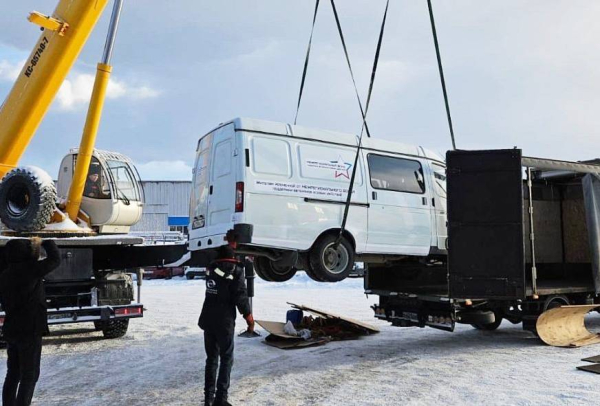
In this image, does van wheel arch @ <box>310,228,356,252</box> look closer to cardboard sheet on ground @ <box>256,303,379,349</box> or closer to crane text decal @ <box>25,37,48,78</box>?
cardboard sheet on ground @ <box>256,303,379,349</box>

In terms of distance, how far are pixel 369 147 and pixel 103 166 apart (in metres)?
4.75

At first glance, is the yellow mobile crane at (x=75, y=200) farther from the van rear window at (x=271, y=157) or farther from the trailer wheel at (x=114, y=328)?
the van rear window at (x=271, y=157)

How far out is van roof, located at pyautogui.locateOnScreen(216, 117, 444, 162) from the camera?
795 cm

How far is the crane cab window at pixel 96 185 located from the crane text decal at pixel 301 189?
3582 mm

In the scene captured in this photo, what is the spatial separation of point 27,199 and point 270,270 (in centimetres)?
380

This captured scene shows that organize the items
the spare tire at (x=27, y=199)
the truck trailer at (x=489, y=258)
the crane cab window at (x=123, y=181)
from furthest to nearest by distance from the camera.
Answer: the crane cab window at (x=123, y=181), the spare tire at (x=27, y=199), the truck trailer at (x=489, y=258)

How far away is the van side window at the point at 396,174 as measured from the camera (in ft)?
29.0

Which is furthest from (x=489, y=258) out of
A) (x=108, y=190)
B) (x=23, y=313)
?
(x=108, y=190)

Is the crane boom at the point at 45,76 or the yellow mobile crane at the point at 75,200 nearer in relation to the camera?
the yellow mobile crane at the point at 75,200

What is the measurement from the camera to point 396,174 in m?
9.08

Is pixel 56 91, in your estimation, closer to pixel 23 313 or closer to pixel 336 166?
pixel 336 166

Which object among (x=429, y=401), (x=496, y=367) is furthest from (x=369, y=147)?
(x=429, y=401)

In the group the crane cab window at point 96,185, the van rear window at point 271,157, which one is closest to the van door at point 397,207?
the van rear window at point 271,157

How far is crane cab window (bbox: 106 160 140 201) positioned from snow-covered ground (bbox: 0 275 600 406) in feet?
8.24
